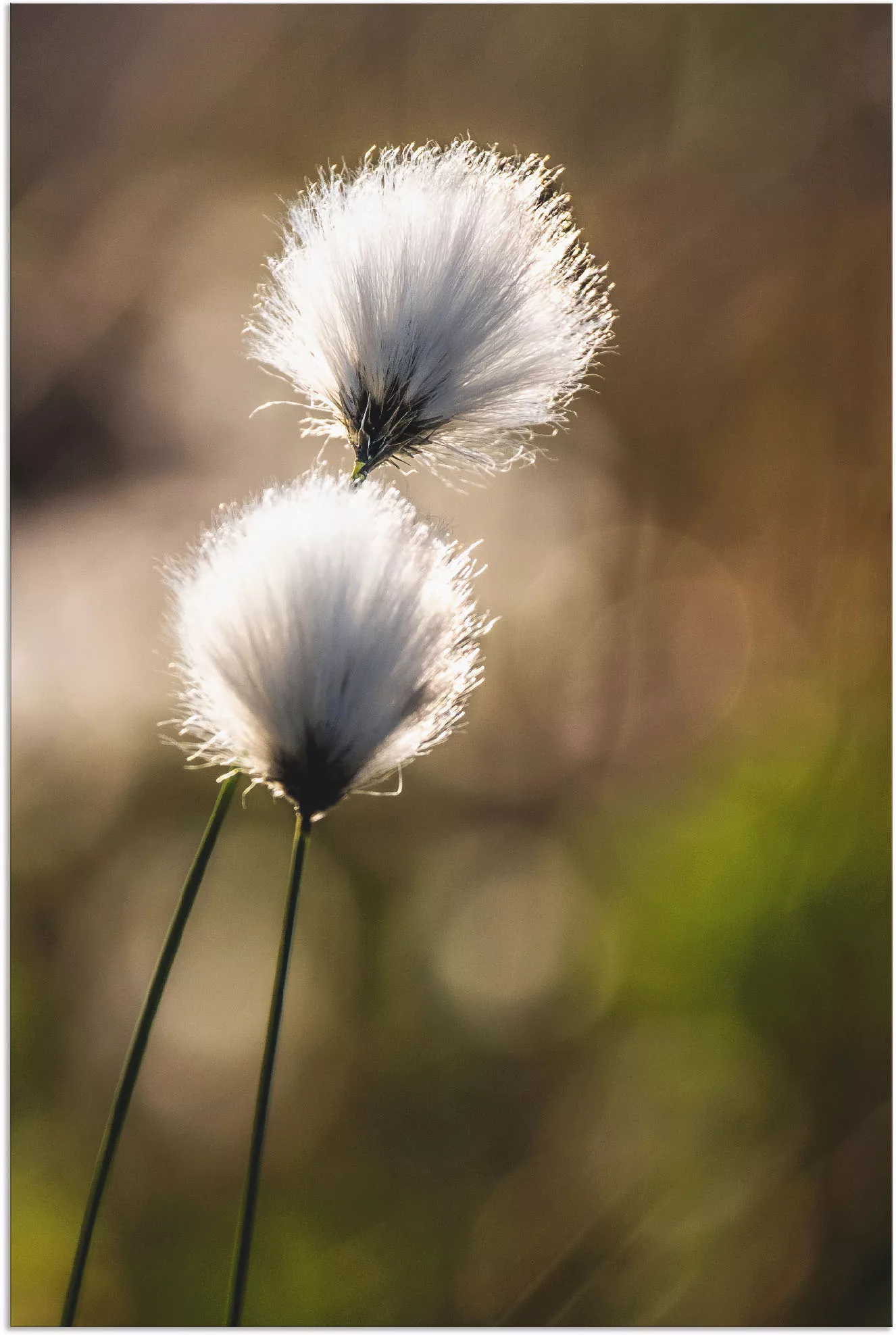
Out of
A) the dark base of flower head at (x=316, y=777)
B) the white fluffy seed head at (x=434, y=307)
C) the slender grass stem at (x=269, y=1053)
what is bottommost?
the slender grass stem at (x=269, y=1053)

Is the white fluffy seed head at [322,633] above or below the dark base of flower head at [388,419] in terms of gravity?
below

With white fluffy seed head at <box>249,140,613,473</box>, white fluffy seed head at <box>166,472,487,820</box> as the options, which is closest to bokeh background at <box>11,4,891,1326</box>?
white fluffy seed head at <box>249,140,613,473</box>

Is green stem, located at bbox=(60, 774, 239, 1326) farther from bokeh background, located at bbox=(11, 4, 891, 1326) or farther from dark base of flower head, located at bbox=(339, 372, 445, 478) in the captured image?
bokeh background, located at bbox=(11, 4, 891, 1326)

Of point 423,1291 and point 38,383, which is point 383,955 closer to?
point 423,1291

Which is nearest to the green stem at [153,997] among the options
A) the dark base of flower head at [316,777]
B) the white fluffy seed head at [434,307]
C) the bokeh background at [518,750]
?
the dark base of flower head at [316,777]

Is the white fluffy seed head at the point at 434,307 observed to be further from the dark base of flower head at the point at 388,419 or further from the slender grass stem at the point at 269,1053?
the slender grass stem at the point at 269,1053

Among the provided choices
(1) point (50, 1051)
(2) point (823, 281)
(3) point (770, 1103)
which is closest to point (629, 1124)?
(3) point (770, 1103)

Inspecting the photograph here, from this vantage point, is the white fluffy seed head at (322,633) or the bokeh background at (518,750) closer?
the white fluffy seed head at (322,633)
